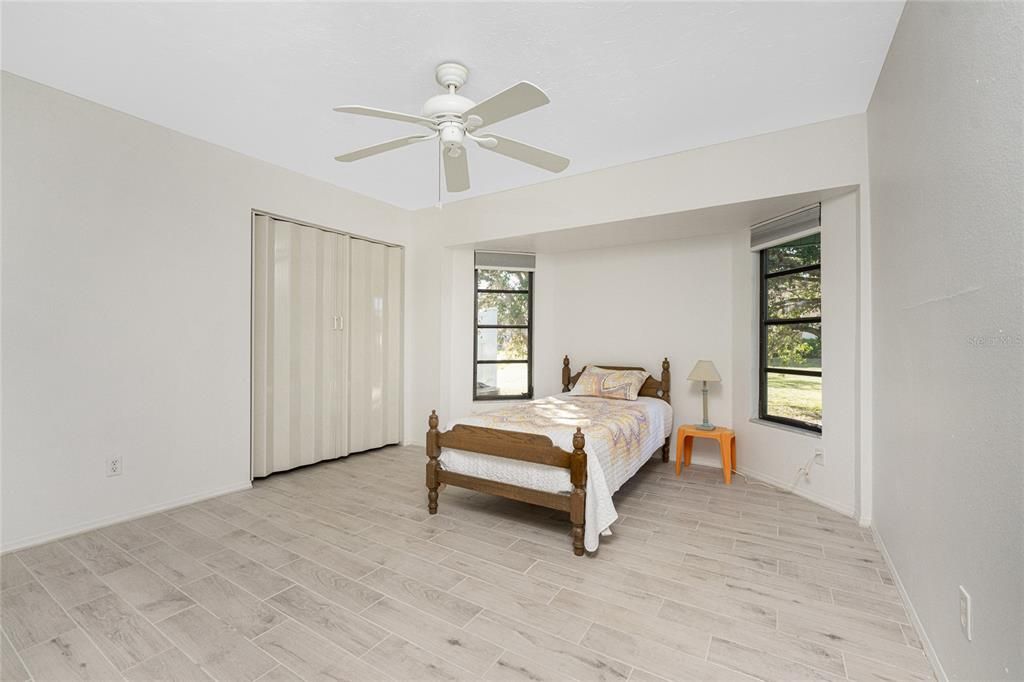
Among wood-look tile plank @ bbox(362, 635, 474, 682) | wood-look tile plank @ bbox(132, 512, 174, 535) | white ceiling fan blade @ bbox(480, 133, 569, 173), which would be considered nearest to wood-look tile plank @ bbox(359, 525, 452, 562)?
wood-look tile plank @ bbox(362, 635, 474, 682)

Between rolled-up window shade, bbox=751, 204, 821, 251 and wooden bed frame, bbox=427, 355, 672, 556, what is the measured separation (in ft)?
7.71

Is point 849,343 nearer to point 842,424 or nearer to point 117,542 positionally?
point 842,424

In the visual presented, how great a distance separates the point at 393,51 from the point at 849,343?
336cm

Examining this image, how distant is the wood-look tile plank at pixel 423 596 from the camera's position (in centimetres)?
191

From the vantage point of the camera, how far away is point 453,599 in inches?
79.7

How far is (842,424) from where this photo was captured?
3.02 m

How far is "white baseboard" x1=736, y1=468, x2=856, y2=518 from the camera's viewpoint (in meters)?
3.00

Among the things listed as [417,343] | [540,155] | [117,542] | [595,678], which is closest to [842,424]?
[595,678]

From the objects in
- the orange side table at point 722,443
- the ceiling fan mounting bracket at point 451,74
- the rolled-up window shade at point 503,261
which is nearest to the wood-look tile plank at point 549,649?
the orange side table at point 722,443

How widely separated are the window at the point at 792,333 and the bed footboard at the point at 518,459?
7.01 ft

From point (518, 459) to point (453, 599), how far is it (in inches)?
35.1

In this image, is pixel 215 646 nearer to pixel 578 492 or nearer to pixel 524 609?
pixel 524 609

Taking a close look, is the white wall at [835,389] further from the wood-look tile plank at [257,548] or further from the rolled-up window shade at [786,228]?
the wood-look tile plank at [257,548]

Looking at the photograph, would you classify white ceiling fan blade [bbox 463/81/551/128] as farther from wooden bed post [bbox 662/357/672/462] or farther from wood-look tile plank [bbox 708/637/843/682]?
wooden bed post [bbox 662/357/672/462]
